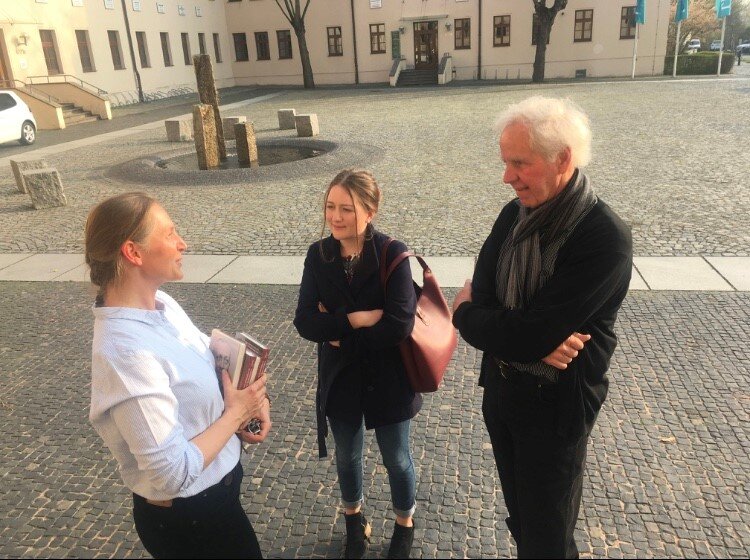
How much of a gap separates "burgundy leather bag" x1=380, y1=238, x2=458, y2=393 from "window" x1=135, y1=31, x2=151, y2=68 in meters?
36.0

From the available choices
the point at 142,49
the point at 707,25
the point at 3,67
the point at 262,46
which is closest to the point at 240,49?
the point at 262,46

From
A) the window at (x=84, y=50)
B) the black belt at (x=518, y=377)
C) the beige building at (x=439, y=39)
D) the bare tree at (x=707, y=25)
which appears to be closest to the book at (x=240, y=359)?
the black belt at (x=518, y=377)

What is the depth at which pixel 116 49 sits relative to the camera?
3219 cm

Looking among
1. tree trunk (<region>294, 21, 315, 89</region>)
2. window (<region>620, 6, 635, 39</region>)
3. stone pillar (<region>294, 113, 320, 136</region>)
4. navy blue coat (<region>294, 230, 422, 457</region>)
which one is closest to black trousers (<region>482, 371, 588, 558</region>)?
navy blue coat (<region>294, 230, 422, 457</region>)

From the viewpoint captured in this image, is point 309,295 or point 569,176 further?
point 309,295

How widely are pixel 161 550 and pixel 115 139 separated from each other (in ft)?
63.1

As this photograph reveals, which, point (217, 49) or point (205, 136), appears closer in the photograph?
point (205, 136)

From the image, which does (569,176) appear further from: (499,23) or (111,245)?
(499,23)

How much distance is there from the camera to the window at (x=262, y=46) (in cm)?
4219

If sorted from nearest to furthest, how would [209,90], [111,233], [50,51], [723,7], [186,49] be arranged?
1. [111,233]
2. [209,90]
3. [50,51]
4. [723,7]
5. [186,49]

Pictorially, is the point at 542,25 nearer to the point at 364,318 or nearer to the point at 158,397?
the point at 364,318

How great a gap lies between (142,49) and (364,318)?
3671cm

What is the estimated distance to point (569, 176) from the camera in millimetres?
1954

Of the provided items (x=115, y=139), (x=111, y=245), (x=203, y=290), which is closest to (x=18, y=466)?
(x=111, y=245)
